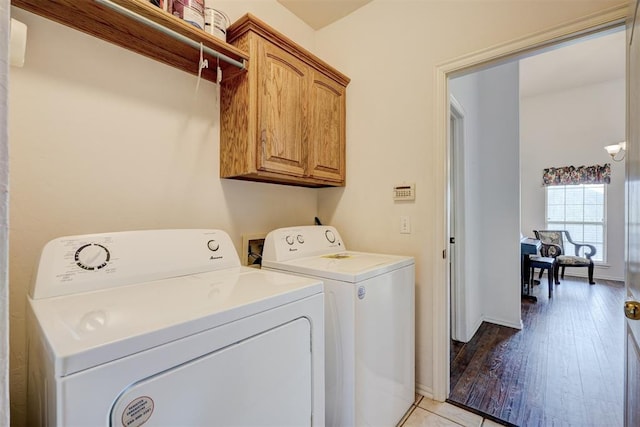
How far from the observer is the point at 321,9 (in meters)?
2.09

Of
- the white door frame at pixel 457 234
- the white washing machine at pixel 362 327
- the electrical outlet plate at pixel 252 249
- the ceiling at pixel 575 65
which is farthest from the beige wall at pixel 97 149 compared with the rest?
the ceiling at pixel 575 65

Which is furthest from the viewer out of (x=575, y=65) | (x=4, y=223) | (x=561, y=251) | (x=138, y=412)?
(x=561, y=251)

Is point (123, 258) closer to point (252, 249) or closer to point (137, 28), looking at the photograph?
point (252, 249)

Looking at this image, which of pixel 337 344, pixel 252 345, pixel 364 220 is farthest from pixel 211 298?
pixel 364 220

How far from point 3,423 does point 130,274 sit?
0.79m

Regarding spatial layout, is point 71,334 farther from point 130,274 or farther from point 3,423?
point 130,274

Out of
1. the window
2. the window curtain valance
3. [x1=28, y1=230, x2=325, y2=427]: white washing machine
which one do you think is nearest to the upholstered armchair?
the window

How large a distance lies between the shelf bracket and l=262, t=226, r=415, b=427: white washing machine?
3.01ft

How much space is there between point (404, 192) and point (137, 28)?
159 cm

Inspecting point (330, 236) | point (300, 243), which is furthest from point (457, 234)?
point (300, 243)

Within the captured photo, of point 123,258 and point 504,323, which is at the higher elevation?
point 123,258

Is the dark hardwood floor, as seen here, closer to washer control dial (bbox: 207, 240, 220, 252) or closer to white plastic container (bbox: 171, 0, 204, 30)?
washer control dial (bbox: 207, 240, 220, 252)

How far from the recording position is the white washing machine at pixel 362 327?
1.25 m

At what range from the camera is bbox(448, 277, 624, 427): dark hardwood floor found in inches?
64.5
